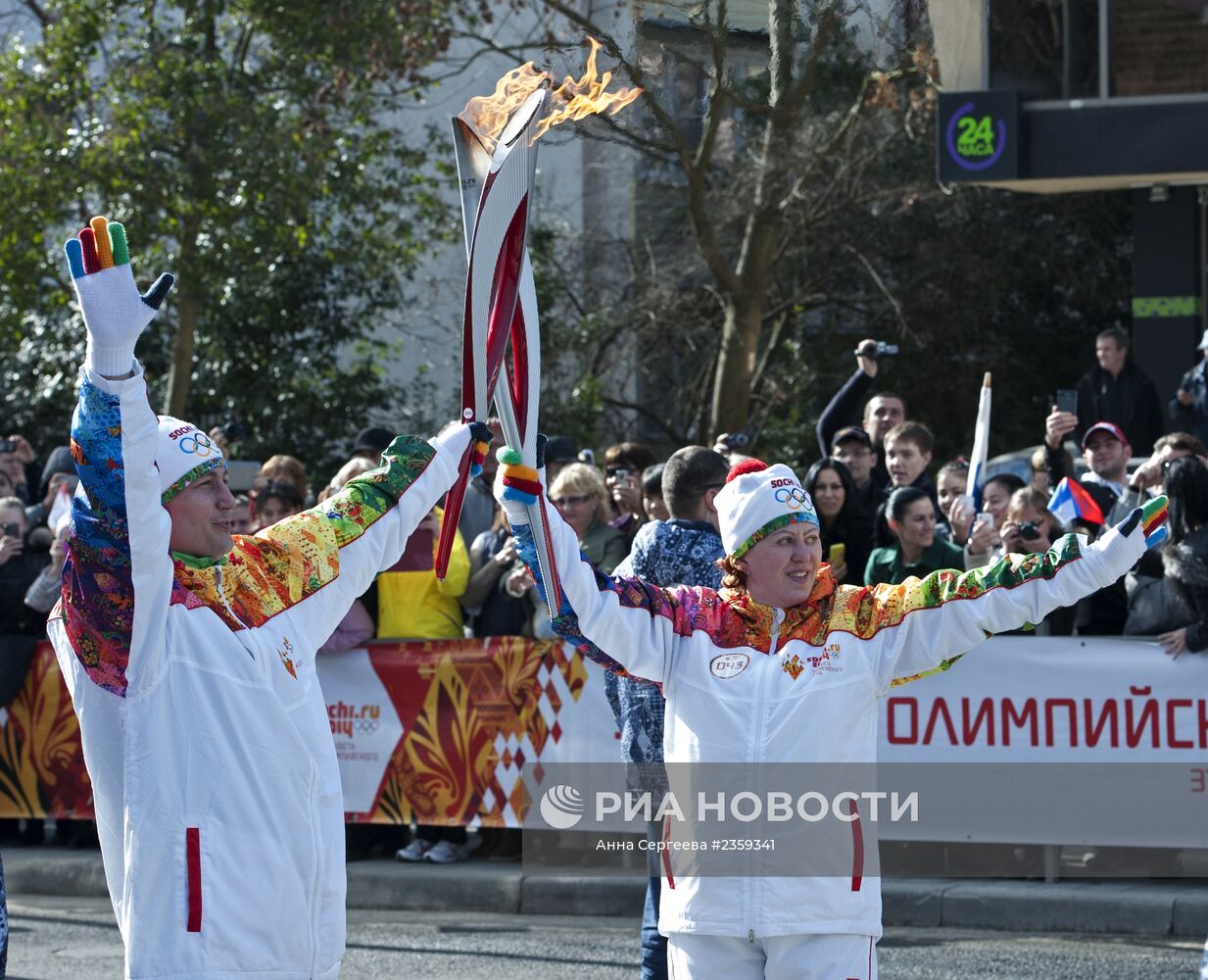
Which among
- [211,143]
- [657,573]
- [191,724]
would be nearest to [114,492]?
[191,724]

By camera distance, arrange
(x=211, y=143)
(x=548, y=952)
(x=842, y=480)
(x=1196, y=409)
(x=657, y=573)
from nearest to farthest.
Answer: (x=657, y=573) < (x=548, y=952) < (x=842, y=480) < (x=1196, y=409) < (x=211, y=143)

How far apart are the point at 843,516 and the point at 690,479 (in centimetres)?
291

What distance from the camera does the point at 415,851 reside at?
8.25 m

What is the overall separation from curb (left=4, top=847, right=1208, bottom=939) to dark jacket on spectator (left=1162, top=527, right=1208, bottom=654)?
963mm

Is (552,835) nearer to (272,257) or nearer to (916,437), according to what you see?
(916,437)

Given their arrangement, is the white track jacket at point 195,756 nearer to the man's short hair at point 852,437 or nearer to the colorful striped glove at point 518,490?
the colorful striped glove at point 518,490

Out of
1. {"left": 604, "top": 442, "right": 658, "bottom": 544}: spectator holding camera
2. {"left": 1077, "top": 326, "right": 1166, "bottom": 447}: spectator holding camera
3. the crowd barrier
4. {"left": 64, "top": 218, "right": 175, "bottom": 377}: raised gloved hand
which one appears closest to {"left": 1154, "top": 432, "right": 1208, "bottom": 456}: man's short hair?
the crowd barrier

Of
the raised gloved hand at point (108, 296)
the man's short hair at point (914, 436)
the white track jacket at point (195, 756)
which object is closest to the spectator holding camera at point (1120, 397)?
the man's short hair at point (914, 436)

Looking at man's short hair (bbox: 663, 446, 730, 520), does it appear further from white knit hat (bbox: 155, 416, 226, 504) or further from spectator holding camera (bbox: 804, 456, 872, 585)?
spectator holding camera (bbox: 804, 456, 872, 585)

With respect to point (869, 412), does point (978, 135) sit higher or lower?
higher

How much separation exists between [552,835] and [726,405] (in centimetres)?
723

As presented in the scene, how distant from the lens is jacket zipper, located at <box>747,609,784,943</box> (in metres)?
3.72

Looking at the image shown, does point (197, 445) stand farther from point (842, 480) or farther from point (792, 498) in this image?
point (842, 480)

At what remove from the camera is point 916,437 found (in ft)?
27.5
